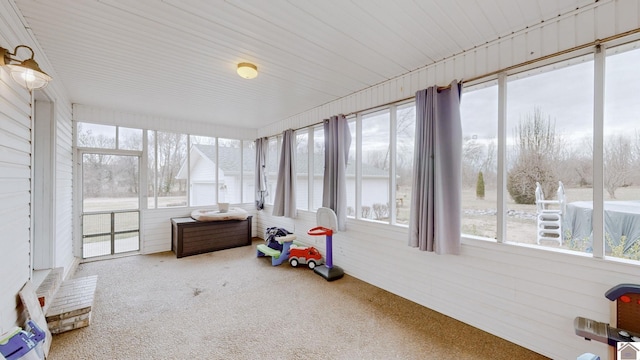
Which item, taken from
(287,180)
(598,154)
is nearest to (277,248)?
(287,180)

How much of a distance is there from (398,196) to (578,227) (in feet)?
5.23

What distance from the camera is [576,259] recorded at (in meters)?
1.87

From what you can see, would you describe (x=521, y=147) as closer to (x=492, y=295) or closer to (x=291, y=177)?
(x=492, y=295)

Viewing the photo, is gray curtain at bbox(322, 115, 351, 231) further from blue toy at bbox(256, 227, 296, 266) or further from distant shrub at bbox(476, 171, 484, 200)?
distant shrub at bbox(476, 171, 484, 200)

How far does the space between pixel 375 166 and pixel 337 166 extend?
0.54m

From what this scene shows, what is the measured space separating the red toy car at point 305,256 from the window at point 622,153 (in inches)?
121

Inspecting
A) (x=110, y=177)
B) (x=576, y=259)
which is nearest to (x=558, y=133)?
(x=576, y=259)

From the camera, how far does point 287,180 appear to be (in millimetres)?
4656

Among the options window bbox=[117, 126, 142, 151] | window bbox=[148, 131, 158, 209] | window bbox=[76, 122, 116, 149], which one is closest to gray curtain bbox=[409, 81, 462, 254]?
window bbox=[148, 131, 158, 209]

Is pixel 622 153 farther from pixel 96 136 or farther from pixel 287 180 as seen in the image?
pixel 96 136

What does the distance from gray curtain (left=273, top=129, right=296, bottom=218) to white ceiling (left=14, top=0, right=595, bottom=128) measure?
130cm

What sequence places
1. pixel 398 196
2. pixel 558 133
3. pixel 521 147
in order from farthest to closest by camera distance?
pixel 398 196
pixel 521 147
pixel 558 133

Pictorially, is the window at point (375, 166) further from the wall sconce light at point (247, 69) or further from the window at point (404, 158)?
the wall sconce light at point (247, 69)

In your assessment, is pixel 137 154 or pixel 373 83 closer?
pixel 373 83
